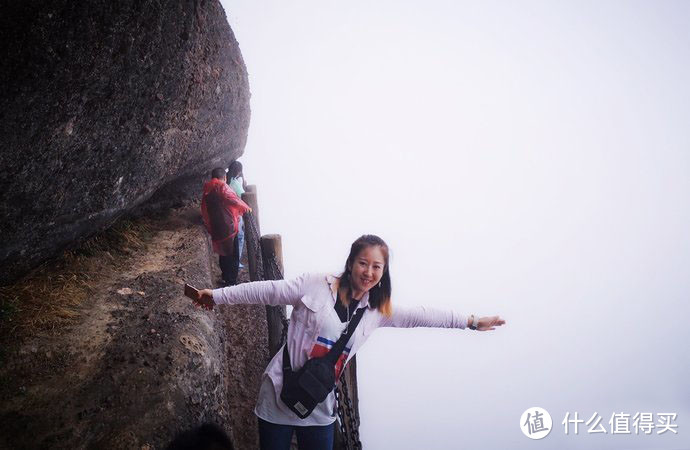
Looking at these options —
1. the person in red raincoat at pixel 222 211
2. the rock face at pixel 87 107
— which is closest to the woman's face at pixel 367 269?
the rock face at pixel 87 107

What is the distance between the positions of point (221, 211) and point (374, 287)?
11.6 ft

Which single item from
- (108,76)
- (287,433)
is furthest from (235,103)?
(287,433)

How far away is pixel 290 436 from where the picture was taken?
223 centimetres

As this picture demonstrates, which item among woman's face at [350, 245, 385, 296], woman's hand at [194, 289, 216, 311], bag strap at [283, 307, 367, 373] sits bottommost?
bag strap at [283, 307, 367, 373]

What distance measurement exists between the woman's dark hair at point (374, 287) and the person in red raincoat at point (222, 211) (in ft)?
10.9

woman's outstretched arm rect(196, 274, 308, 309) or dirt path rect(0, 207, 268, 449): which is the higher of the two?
woman's outstretched arm rect(196, 274, 308, 309)

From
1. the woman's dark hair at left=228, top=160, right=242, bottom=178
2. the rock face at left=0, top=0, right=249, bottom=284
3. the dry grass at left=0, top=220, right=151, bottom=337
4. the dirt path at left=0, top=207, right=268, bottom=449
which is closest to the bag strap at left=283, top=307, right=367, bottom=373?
the dirt path at left=0, top=207, right=268, bottom=449

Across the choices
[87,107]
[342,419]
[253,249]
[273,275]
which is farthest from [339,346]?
[253,249]

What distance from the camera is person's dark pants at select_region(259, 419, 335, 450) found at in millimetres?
2203

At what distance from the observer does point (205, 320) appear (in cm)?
387

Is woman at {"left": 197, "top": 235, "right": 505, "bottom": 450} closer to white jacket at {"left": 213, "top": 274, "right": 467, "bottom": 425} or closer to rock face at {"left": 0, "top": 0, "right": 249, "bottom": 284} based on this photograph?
white jacket at {"left": 213, "top": 274, "right": 467, "bottom": 425}

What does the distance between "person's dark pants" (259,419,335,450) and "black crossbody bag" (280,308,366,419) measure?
0.57 ft

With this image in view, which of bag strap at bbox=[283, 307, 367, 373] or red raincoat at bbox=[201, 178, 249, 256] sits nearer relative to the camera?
bag strap at bbox=[283, 307, 367, 373]

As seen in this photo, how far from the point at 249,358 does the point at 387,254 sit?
3.52m
